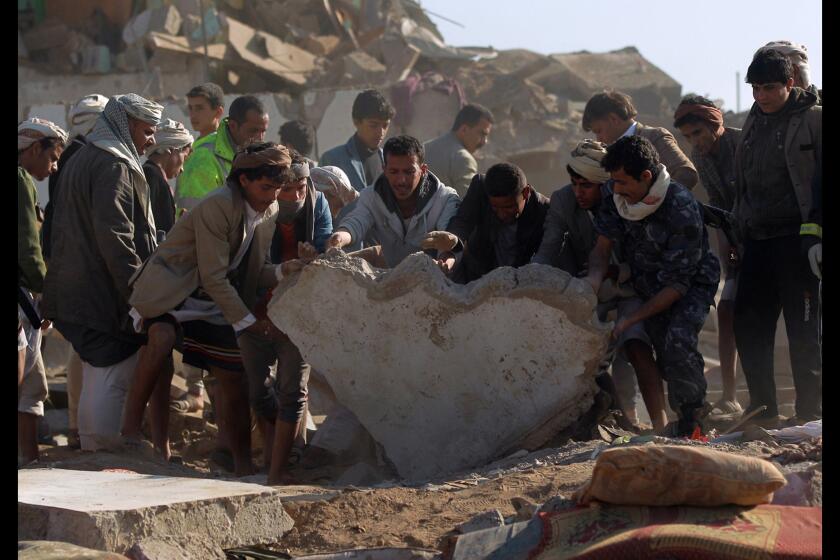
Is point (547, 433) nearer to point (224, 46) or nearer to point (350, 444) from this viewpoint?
point (350, 444)

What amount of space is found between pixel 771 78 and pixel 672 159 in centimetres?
80

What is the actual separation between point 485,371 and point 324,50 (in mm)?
11565

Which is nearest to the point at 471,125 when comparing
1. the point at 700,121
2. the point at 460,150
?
the point at 460,150

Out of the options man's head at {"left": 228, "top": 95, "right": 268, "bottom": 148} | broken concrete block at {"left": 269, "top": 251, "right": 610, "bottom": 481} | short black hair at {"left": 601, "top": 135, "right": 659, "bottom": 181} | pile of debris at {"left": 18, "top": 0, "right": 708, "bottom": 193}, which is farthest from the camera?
pile of debris at {"left": 18, "top": 0, "right": 708, "bottom": 193}

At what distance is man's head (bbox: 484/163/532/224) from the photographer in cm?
627

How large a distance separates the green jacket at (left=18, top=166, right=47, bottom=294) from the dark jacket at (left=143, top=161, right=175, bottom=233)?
0.76 meters

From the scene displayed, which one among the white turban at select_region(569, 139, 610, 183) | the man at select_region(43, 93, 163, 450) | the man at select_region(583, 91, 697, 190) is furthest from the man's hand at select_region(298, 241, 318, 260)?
the man at select_region(583, 91, 697, 190)

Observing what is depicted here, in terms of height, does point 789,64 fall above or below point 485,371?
above

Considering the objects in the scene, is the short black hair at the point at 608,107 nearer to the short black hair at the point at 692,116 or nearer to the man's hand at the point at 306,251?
the short black hair at the point at 692,116

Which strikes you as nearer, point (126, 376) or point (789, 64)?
point (789, 64)

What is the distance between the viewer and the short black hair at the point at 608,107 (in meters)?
6.93

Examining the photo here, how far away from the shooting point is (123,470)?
5773 mm

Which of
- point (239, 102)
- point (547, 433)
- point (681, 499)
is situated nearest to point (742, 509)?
point (681, 499)

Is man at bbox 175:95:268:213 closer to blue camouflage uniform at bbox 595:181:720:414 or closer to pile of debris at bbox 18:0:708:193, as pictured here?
blue camouflage uniform at bbox 595:181:720:414
